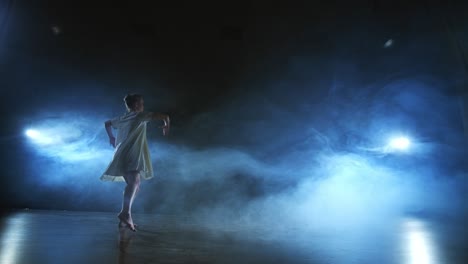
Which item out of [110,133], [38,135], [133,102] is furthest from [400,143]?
[38,135]

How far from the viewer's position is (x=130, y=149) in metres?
3.04

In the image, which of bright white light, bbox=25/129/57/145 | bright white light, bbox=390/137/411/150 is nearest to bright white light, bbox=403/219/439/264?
bright white light, bbox=390/137/411/150

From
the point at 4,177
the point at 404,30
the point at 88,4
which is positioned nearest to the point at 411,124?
the point at 404,30

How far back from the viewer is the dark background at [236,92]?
5.60 meters

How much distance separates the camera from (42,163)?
5.53 meters

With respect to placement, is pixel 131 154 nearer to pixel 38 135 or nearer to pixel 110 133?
pixel 110 133

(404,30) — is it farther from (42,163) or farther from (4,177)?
(4,177)

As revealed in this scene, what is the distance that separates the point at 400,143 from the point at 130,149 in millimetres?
4737

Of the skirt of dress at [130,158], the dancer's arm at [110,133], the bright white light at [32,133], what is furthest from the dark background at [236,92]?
the skirt of dress at [130,158]

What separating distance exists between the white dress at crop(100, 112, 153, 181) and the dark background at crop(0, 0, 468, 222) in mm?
2639

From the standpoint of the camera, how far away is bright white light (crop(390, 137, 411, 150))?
→ 18.9 feet

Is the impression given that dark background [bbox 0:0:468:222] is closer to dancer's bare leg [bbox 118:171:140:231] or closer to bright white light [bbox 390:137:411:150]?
bright white light [bbox 390:137:411:150]

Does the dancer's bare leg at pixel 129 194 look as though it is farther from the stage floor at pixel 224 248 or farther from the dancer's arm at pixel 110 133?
the dancer's arm at pixel 110 133

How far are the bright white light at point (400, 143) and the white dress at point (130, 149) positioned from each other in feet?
14.6
